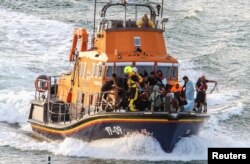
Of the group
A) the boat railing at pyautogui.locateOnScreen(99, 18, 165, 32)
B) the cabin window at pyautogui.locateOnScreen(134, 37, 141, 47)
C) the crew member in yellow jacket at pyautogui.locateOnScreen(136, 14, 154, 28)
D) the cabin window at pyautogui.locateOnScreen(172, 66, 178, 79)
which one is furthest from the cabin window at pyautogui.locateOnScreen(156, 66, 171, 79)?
the crew member in yellow jacket at pyautogui.locateOnScreen(136, 14, 154, 28)

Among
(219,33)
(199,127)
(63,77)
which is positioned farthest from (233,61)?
(199,127)

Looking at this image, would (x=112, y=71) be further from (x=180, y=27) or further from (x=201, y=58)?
(x=180, y=27)

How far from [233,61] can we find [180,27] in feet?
22.3

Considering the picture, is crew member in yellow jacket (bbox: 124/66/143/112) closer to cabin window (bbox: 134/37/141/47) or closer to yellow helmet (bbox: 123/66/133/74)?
yellow helmet (bbox: 123/66/133/74)

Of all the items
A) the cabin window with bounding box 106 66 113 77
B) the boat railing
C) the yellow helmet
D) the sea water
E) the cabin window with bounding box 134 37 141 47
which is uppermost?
the boat railing

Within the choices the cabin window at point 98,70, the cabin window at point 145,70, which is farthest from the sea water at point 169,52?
the cabin window at point 145,70

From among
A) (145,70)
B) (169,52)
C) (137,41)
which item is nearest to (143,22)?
(137,41)

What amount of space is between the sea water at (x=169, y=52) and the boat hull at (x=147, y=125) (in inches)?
6.6

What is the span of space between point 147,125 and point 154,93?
0.78 meters

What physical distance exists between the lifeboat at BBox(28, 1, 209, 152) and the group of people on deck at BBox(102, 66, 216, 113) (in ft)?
0.08

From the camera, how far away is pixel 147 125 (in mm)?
17906

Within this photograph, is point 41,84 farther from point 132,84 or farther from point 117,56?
point 132,84

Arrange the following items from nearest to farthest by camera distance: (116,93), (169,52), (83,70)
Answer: (116,93) → (83,70) → (169,52)

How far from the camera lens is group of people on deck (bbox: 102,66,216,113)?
59.5ft
